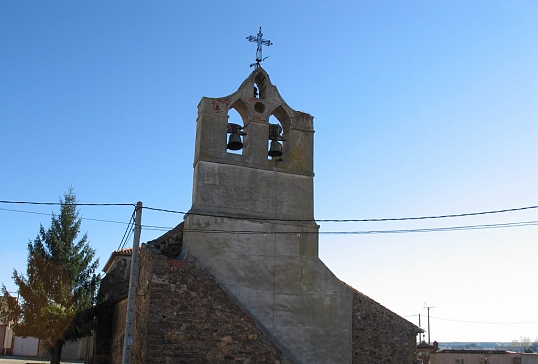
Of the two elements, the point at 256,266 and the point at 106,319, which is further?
the point at 106,319

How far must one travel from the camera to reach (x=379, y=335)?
59.3 feet

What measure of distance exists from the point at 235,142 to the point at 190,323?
230 inches

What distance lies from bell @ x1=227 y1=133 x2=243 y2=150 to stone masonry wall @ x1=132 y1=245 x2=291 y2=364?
14.3ft

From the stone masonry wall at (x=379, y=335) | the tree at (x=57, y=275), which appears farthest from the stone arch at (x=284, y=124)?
the tree at (x=57, y=275)

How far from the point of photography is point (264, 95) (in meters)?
18.9

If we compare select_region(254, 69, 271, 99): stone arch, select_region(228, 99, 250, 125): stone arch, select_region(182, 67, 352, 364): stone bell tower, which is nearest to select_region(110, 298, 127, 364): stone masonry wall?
select_region(182, 67, 352, 364): stone bell tower

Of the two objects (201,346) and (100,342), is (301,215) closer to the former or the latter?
(201,346)

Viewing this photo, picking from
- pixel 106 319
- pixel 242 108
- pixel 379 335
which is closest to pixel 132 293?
pixel 242 108

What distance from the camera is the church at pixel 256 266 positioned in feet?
49.7

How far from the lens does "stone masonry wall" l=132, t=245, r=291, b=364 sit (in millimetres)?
14648

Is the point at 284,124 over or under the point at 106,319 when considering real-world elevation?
over

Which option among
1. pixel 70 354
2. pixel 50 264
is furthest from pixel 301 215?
pixel 70 354

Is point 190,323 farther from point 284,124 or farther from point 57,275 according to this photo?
point 57,275

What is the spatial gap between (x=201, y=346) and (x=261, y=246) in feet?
12.3
